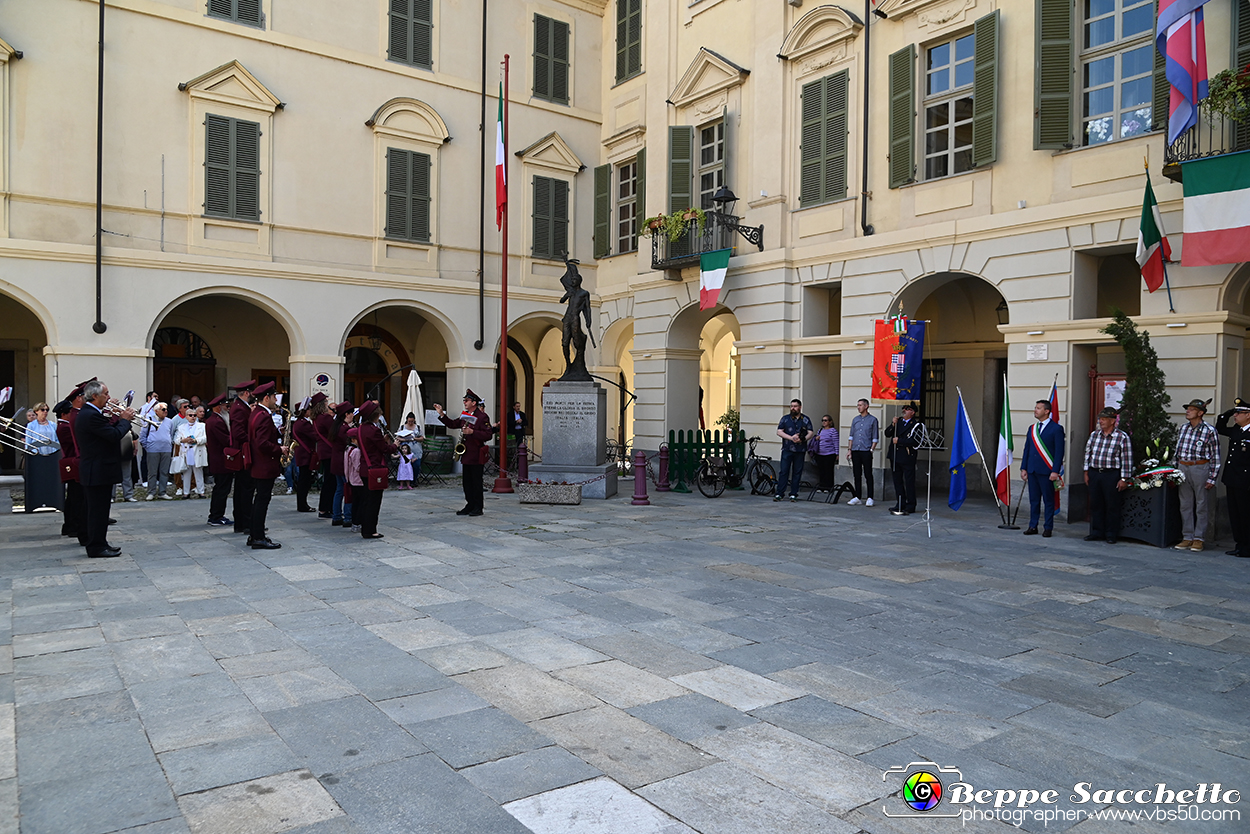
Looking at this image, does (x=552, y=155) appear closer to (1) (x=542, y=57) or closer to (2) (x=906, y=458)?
(1) (x=542, y=57)

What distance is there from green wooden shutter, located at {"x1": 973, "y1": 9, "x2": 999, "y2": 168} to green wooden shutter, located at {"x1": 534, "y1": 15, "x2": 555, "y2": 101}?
1131cm

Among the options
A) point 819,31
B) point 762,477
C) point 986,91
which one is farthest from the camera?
point 819,31

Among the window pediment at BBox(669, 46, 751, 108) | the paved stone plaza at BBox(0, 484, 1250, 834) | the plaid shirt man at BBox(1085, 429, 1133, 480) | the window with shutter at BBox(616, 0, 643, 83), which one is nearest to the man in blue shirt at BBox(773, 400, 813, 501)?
the plaid shirt man at BBox(1085, 429, 1133, 480)

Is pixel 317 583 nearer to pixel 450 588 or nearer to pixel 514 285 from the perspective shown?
pixel 450 588

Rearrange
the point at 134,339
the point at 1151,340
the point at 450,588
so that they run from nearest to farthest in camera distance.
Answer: the point at 450,588
the point at 1151,340
the point at 134,339

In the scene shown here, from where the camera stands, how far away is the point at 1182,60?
33.4 feet

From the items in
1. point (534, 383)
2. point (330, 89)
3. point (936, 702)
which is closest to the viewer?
point (936, 702)

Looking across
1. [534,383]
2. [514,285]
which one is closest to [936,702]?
[514,285]

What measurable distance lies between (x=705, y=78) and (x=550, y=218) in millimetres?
5435

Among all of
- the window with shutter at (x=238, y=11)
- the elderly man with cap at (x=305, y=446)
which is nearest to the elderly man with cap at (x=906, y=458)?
the elderly man with cap at (x=305, y=446)

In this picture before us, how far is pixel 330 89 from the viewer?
18.9 meters

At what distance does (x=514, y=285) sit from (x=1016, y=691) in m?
18.1

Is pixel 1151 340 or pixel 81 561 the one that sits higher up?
pixel 1151 340

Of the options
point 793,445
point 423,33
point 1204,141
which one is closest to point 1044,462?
point 1204,141
